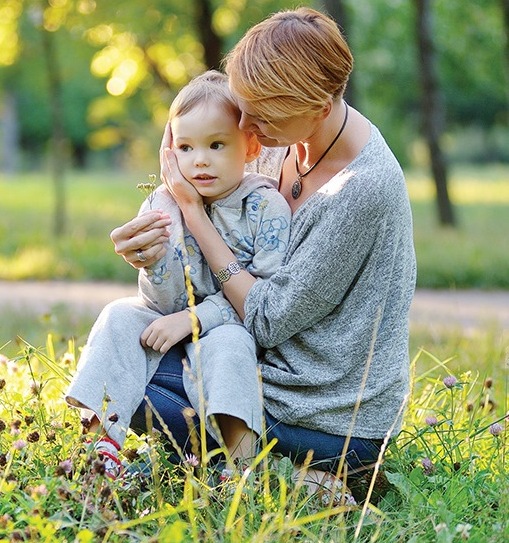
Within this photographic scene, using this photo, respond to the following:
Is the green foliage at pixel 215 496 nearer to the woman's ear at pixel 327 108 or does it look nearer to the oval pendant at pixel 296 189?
the oval pendant at pixel 296 189

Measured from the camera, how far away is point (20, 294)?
7.76 metres

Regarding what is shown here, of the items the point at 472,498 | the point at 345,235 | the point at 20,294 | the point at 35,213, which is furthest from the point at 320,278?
the point at 35,213

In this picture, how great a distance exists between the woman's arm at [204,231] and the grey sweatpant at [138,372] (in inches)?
4.4

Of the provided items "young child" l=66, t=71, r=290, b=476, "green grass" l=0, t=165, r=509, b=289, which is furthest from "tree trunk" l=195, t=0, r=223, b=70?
"young child" l=66, t=71, r=290, b=476

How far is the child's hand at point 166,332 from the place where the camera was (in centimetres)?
291

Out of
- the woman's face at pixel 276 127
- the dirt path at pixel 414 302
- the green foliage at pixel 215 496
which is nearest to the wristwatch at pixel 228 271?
the woman's face at pixel 276 127

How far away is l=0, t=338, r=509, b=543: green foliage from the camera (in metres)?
2.40

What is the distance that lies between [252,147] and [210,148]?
0.52 feet

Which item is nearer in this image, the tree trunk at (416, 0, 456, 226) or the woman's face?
the woman's face

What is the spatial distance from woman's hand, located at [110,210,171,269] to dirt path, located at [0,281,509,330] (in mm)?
3433

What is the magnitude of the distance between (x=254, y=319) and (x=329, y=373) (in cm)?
27

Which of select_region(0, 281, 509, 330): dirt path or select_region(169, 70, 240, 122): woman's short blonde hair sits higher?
select_region(169, 70, 240, 122): woman's short blonde hair

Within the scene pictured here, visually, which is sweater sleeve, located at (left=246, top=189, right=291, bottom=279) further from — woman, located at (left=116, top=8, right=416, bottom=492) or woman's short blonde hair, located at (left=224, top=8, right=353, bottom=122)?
woman's short blonde hair, located at (left=224, top=8, right=353, bottom=122)

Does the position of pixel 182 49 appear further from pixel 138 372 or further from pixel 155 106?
pixel 138 372
